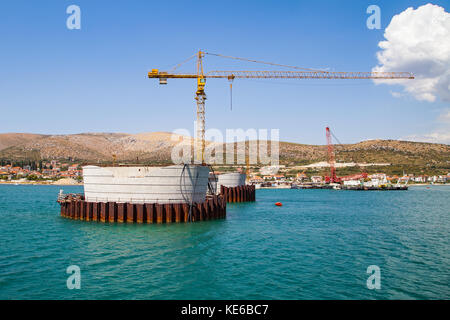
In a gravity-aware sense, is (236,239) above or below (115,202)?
below

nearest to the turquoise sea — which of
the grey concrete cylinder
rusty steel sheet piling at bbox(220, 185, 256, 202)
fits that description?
the grey concrete cylinder

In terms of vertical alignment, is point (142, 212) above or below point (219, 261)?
above

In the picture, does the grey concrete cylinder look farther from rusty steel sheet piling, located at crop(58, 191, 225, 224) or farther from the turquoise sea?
the turquoise sea

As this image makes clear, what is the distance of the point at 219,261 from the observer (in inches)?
941

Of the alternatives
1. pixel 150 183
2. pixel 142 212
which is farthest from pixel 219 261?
pixel 150 183

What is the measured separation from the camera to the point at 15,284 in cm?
1858

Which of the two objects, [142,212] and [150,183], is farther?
[150,183]

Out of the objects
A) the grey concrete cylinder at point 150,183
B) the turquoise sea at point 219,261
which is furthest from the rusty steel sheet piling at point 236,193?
the turquoise sea at point 219,261

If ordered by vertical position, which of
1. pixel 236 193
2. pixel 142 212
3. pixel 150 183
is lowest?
pixel 236 193

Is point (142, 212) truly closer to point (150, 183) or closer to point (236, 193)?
point (150, 183)

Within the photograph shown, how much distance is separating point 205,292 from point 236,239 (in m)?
14.7
